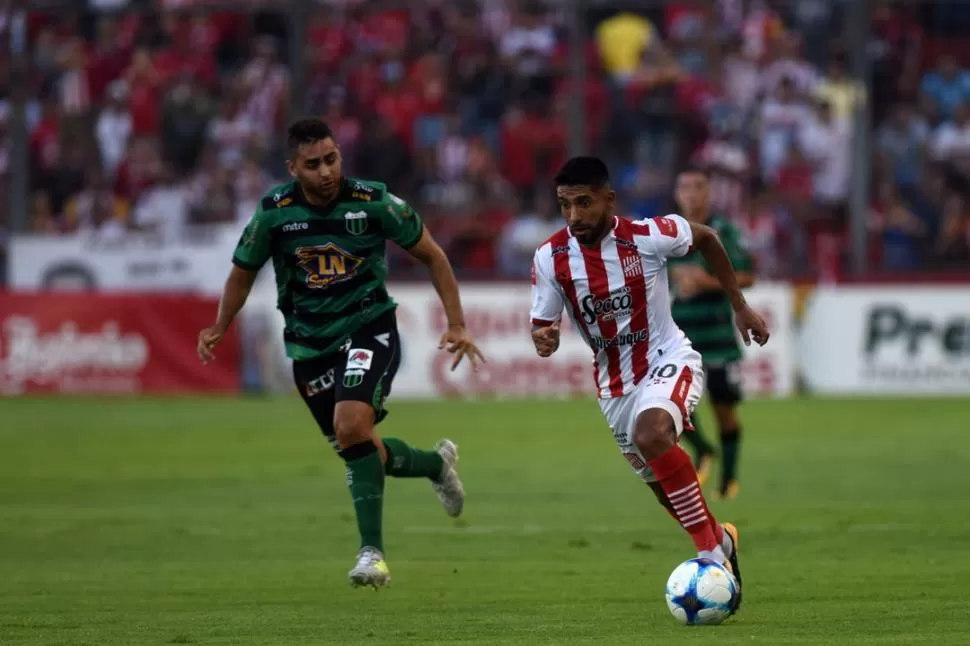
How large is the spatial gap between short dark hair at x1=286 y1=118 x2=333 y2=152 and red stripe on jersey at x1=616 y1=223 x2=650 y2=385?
1.77m

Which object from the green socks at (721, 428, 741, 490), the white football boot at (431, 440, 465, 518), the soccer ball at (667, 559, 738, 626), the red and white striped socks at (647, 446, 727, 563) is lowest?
the green socks at (721, 428, 741, 490)

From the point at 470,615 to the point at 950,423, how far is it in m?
11.7

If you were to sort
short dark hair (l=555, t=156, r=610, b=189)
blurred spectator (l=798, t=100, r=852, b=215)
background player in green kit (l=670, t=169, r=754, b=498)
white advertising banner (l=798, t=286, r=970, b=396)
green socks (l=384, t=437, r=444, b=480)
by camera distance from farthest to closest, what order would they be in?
1. blurred spectator (l=798, t=100, r=852, b=215)
2. white advertising banner (l=798, t=286, r=970, b=396)
3. background player in green kit (l=670, t=169, r=754, b=498)
4. green socks (l=384, t=437, r=444, b=480)
5. short dark hair (l=555, t=156, r=610, b=189)

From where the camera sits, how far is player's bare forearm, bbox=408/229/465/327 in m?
9.08

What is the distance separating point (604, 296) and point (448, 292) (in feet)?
4.56

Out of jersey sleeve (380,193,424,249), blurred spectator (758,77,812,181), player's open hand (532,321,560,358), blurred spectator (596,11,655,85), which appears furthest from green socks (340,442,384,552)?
blurred spectator (596,11,655,85)

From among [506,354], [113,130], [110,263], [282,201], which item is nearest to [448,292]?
[282,201]

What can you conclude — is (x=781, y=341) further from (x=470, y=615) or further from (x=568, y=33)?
(x=470, y=615)

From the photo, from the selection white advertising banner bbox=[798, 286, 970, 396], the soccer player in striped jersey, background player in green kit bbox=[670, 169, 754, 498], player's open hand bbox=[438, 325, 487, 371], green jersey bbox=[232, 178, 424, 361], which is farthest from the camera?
white advertising banner bbox=[798, 286, 970, 396]

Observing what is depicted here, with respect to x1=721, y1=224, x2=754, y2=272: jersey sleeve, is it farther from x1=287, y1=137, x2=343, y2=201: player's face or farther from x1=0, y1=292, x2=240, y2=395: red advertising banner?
x1=0, y1=292, x2=240, y2=395: red advertising banner

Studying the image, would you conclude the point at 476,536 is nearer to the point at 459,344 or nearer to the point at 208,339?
the point at 459,344

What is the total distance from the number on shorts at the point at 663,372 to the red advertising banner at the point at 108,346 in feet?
48.9

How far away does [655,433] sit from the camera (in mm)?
7582

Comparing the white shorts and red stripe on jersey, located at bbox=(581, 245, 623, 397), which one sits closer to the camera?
the white shorts
